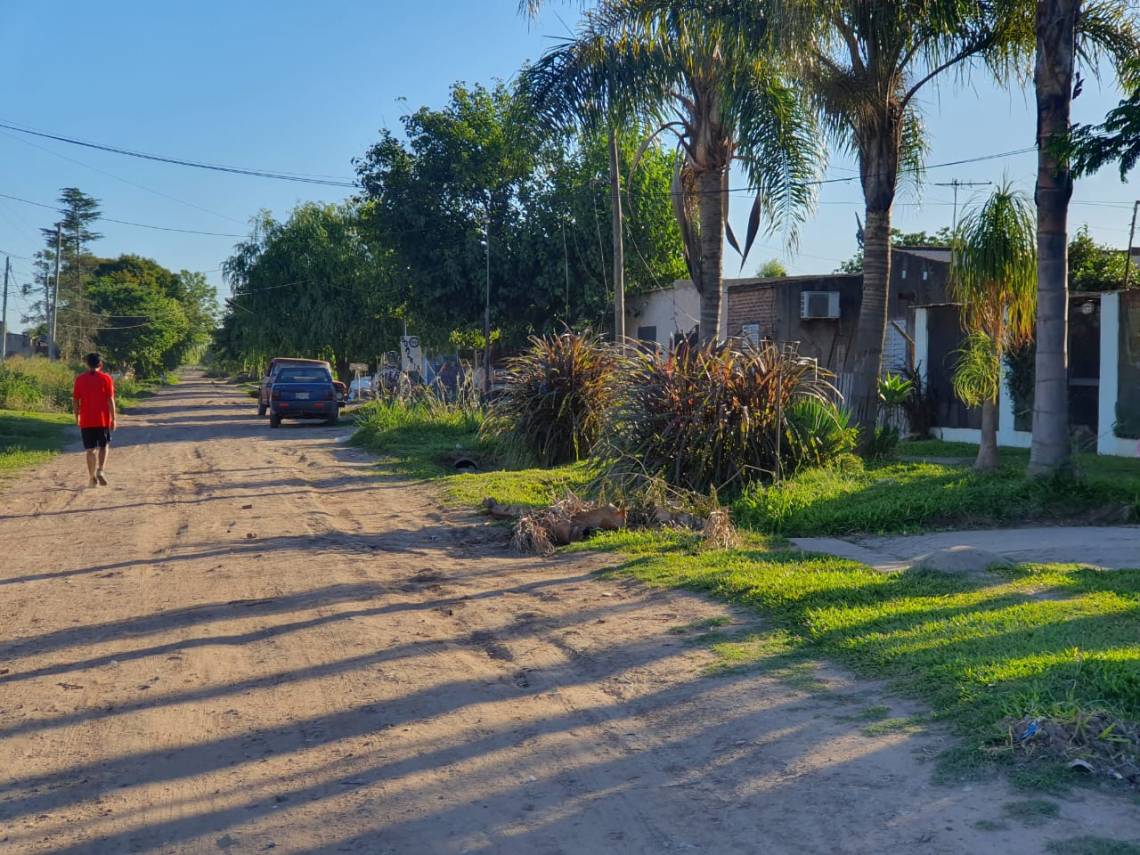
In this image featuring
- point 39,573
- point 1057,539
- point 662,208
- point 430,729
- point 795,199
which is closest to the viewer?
point 430,729

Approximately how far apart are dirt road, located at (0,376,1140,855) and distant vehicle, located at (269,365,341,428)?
2037 centimetres

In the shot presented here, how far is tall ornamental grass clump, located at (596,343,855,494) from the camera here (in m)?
12.4

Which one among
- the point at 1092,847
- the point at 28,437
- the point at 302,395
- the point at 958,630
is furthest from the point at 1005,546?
the point at 302,395

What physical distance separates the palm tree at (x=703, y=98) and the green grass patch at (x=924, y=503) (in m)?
3.68

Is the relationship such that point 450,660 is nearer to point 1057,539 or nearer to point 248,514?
point 1057,539

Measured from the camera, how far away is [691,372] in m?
12.8

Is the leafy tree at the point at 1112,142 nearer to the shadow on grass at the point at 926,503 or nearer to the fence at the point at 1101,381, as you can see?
the shadow on grass at the point at 926,503

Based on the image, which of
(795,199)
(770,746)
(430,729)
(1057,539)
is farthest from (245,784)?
(795,199)

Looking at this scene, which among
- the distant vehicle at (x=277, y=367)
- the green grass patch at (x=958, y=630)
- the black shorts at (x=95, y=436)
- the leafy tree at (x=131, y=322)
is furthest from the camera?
the leafy tree at (x=131, y=322)

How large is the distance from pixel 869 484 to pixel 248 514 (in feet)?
23.1

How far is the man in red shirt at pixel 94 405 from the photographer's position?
14.8 m

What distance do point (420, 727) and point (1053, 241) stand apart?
9.12m

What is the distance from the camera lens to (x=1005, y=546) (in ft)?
31.5

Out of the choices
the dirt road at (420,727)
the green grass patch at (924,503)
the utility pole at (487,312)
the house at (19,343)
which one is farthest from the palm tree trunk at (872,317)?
the house at (19,343)
